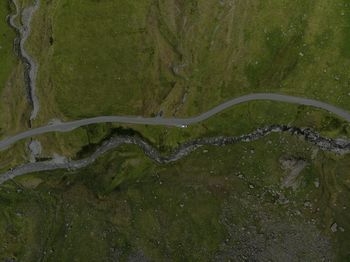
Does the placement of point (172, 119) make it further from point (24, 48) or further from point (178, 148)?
point (24, 48)

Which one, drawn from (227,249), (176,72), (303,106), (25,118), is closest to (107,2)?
(176,72)

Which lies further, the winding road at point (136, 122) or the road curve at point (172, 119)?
the winding road at point (136, 122)

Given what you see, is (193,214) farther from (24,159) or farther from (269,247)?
(24,159)

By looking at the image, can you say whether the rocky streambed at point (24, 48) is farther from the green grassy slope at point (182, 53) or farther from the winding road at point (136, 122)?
the green grassy slope at point (182, 53)

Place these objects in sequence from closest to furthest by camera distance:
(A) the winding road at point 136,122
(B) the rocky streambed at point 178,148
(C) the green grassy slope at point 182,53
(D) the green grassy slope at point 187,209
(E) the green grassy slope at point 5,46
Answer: (D) the green grassy slope at point 187,209
(C) the green grassy slope at point 182,53
(B) the rocky streambed at point 178,148
(A) the winding road at point 136,122
(E) the green grassy slope at point 5,46

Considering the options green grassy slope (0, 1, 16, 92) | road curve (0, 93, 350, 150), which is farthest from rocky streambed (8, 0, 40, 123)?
road curve (0, 93, 350, 150)

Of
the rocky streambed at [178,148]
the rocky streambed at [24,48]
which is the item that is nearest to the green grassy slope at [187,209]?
the rocky streambed at [178,148]

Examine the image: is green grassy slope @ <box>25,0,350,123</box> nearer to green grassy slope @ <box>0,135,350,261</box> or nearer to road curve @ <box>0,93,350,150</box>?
road curve @ <box>0,93,350,150</box>
